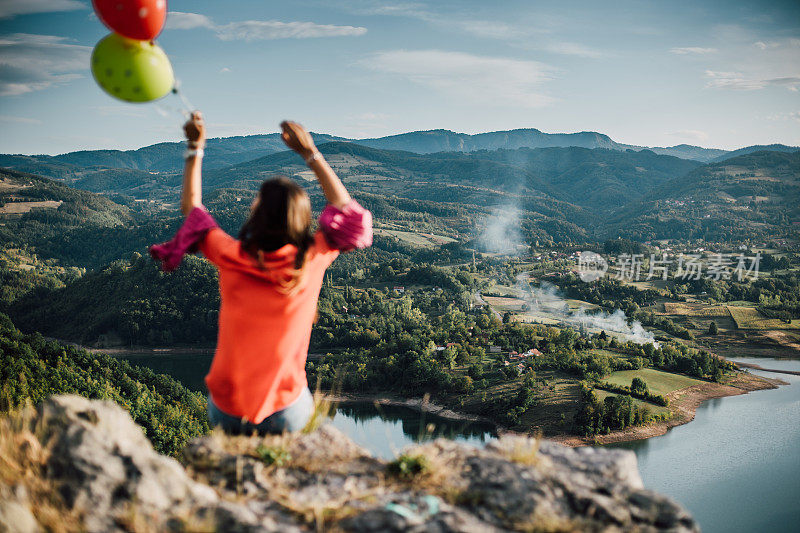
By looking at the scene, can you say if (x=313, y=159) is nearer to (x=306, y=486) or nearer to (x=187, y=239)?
(x=187, y=239)

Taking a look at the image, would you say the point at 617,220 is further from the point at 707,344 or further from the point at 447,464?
the point at 447,464

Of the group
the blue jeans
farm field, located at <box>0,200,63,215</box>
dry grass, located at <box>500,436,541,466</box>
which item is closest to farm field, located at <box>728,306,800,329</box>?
dry grass, located at <box>500,436,541,466</box>

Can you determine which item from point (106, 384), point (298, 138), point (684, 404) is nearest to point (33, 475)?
point (298, 138)

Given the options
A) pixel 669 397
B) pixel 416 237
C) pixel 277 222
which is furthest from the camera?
pixel 416 237

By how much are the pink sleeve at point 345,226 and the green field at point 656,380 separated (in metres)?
40.5

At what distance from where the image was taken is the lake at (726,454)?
22344mm

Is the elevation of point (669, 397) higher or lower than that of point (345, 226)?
lower

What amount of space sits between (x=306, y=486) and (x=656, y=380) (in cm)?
4347

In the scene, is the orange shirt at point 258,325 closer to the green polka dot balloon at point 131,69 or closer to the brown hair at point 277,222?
the brown hair at point 277,222

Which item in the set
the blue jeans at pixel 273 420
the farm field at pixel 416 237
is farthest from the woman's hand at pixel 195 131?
the farm field at pixel 416 237

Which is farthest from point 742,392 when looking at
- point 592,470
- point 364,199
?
point 364,199

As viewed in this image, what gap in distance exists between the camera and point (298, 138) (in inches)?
82.8

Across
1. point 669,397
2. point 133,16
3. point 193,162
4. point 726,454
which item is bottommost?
point 726,454

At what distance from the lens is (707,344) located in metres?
49.4
